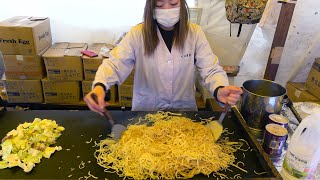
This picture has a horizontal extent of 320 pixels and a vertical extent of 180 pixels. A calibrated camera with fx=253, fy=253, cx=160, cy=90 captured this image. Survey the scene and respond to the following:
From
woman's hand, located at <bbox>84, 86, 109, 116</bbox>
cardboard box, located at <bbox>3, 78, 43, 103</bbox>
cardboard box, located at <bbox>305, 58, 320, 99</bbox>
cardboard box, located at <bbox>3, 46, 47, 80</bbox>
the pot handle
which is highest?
woman's hand, located at <bbox>84, 86, 109, 116</bbox>

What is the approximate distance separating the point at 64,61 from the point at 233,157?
104 inches

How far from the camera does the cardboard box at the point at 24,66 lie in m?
3.25

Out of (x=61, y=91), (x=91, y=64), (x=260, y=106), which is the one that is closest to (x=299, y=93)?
(x=260, y=106)

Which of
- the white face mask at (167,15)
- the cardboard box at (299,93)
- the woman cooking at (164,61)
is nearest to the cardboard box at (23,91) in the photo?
the woman cooking at (164,61)

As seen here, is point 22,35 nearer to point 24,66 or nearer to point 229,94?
point 24,66

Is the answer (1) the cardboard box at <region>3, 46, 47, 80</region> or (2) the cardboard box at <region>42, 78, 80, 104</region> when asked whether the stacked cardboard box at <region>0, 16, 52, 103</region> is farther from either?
(2) the cardboard box at <region>42, 78, 80, 104</region>

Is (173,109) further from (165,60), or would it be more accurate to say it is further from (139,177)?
(139,177)

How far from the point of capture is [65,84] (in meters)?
3.43

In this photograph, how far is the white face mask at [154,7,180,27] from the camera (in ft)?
5.34

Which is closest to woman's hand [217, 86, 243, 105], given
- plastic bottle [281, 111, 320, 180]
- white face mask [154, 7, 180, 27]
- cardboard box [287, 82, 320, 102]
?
plastic bottle [281, 111, 320, 180]

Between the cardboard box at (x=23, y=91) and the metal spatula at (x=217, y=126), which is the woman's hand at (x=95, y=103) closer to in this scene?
the metal spatula at (x=217, y=126)

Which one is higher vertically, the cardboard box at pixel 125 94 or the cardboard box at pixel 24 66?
the cardboard box at pixel 24 66

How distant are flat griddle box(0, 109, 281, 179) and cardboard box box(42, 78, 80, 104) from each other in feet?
6.05

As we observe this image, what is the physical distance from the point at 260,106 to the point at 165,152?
62 centimetres
